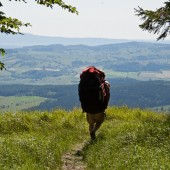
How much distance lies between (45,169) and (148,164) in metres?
2.53

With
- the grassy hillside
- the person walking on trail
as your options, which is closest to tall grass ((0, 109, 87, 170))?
the grassy hillside

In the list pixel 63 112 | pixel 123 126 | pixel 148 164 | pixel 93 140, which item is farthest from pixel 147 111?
pixel 148 164

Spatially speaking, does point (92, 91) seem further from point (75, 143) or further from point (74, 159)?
point (74, 159)

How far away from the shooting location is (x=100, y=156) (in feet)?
32.5

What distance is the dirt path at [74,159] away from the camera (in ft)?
33.1

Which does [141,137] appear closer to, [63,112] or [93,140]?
[93,140]

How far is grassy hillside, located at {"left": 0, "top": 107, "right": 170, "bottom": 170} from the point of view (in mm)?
8297

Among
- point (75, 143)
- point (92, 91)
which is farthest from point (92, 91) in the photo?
point (75, 143)

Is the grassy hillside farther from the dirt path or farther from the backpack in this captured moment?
the backpack

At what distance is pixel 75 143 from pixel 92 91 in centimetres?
199

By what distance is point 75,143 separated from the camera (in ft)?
42.7

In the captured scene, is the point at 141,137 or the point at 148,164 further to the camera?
the point at 141,137

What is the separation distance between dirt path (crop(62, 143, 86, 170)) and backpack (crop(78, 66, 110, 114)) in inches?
56.3

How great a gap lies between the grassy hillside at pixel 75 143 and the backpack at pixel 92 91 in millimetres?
1030
